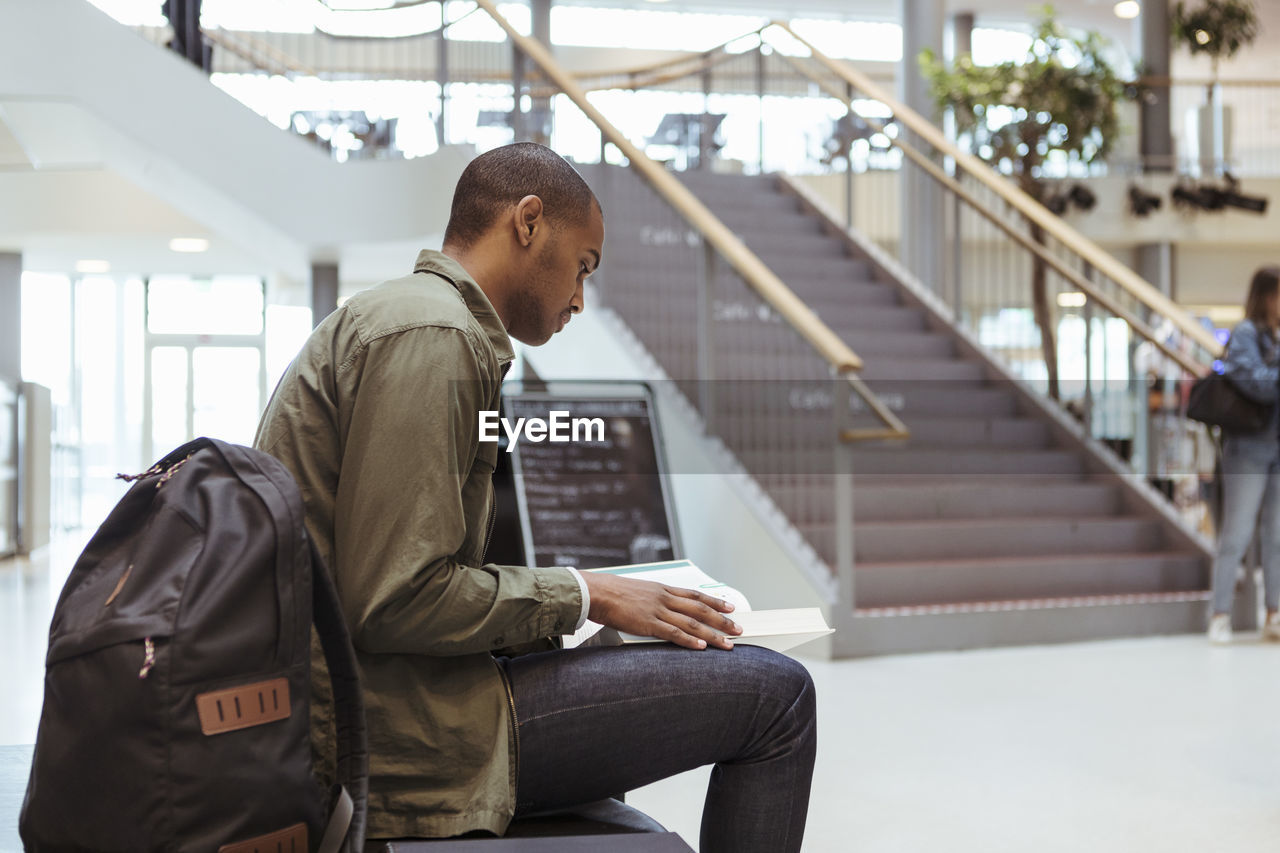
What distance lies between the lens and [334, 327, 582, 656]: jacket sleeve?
45.5 inches

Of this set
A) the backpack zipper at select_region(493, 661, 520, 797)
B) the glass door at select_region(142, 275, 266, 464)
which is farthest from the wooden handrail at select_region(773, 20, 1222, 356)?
the glass door at select_region(142, 275, 266, 464)

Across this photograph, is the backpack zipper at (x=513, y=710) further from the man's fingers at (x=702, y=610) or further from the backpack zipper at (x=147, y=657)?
the backpack zipper at (x=147, y=657)

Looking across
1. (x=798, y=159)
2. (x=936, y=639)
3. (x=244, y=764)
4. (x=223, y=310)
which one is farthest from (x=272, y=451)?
(x=223, y=310)

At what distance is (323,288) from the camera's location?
30.8 feet

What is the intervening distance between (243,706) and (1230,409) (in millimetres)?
4367

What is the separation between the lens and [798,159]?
12570mm

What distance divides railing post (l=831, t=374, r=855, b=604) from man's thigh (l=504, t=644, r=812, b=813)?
2.98 meters

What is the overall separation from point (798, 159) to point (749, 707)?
11.8 meters

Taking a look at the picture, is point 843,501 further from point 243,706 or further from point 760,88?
point 760,88

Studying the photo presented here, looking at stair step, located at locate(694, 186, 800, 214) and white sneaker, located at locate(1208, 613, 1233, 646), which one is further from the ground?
stair step, located at locate(694, 186, 800, 214)

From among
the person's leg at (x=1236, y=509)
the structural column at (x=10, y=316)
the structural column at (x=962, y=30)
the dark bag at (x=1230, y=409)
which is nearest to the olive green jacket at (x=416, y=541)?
the dark bag at (x=1230, y=409)

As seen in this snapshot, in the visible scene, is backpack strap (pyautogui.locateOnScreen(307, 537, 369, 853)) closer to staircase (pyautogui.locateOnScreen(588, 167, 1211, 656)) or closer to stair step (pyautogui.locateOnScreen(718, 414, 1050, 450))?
staircase (pyautogui.locateOnScreen(588, 167, 1211, 656))

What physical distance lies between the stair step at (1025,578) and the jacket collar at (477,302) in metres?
3.56

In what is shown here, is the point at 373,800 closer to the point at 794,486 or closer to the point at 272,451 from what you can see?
the point at 272,451
